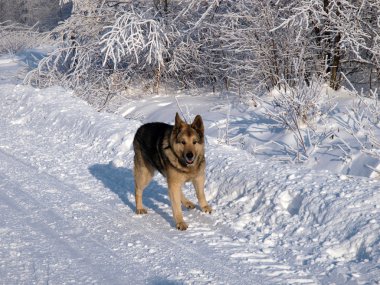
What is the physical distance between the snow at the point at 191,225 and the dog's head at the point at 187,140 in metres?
0.85

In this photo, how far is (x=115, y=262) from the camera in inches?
193

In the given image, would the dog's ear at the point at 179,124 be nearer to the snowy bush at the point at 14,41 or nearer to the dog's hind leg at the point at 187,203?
the dog's hind leg at the point at 187,203

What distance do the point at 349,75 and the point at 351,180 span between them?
386 inches

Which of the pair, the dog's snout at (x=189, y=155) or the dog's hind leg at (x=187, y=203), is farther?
the dog's hind leg at (x=187, y=203)

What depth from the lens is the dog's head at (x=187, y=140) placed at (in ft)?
19.7

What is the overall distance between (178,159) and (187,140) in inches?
11.0

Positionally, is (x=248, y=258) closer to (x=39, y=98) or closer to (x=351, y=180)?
(x=351, y=180)

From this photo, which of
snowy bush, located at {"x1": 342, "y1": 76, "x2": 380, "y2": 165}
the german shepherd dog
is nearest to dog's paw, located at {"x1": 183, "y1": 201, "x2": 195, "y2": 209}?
the german shepherd dog

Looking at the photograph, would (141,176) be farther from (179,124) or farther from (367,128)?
(367,128)

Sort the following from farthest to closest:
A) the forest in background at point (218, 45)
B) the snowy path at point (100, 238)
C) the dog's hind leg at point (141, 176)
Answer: the forest in background at point (218, 45) → the dog's hind leg at point (141, 176) → the snowy path at point (100, 238)

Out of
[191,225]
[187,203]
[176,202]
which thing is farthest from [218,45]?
[191,225]

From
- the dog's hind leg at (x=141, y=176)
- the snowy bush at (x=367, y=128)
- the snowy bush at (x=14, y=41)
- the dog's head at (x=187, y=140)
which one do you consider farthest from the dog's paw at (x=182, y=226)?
the snowy bush at (x=14, y=41)

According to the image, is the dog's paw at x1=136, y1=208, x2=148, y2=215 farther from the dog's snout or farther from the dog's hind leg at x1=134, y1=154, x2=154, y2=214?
the dog's snout

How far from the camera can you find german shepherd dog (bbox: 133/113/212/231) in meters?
6.05
